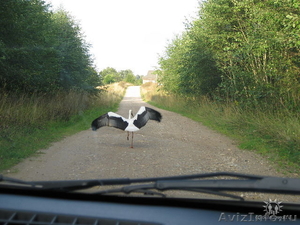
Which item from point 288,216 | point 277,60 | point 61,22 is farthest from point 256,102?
point 61,22

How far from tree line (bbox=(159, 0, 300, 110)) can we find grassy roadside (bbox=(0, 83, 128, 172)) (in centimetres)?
610

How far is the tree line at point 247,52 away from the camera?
10.0 metres

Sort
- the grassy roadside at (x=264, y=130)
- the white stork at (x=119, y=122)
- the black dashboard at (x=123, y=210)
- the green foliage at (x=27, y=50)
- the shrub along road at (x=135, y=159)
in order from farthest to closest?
1. the green foliage at (x=27, y=50)
2. the white stork at (x=119, y=122)
3. the grassy roadside at (x=264, y=130)
4. the shrub along road at (x=135, y=159)
5. the black dashboard at (x=123, y=210)

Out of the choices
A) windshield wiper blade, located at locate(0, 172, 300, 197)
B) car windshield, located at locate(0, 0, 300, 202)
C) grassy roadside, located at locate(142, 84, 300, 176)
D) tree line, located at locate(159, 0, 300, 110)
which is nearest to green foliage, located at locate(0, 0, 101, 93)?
car windshield, located at locate(0, 0, 300, 202)

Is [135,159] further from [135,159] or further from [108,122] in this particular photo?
[108,122]

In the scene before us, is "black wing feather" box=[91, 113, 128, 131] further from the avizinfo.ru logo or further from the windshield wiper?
the avizinfo.ru logo

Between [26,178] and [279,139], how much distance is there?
6.32m

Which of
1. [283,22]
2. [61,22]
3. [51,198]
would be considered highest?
[61,22]

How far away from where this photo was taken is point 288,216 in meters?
2.17

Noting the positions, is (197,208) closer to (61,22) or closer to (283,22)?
(283,22)

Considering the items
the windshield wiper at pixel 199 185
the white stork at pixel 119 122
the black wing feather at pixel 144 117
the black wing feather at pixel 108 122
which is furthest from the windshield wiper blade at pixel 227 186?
the black wing feather at pixel 108 122

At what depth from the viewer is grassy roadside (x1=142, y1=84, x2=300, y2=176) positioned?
7.84 meters

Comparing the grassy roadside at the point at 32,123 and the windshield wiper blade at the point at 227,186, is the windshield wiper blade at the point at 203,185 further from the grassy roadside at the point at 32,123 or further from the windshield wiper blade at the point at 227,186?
the grassy roadside at the point at 32,123

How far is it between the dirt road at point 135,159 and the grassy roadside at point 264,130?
39cm
